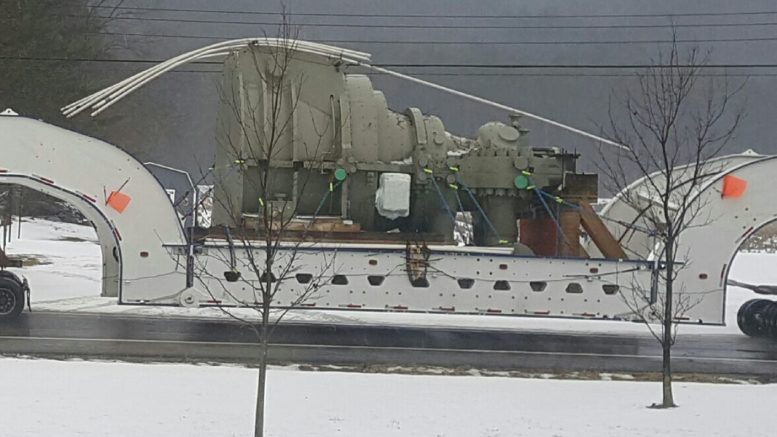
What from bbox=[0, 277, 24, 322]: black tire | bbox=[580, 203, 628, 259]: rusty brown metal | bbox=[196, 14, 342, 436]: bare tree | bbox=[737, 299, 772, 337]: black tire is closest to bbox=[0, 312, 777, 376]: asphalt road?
bbox=[0, 277, 24, 322]: black tire

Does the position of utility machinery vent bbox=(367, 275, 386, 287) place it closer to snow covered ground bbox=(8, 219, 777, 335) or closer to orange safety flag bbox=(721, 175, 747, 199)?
snow covered ground bbox=(8, 219, 777, 335)

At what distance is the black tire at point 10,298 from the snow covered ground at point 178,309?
1707mm

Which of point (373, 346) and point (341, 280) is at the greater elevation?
point (341, 280)

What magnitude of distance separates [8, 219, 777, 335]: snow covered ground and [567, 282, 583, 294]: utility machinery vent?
2.06 meters

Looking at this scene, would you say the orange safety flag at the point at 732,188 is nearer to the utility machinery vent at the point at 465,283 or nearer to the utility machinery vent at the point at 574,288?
the utility machinery vent at the point at 574,288

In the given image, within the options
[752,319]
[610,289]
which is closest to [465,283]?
[610,289]

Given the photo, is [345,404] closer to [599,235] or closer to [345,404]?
[345,404]

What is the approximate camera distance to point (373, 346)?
1238 centimetres

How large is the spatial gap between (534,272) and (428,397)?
4.30m

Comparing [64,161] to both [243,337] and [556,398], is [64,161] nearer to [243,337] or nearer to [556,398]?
[243,337]

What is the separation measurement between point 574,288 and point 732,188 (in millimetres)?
2600

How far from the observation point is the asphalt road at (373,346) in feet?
36.9

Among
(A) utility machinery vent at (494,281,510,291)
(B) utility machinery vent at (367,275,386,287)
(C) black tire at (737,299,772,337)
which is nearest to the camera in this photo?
(B) utility machinery vent at (367,275,386,287)

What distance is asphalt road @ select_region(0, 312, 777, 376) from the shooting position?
11.2 m
